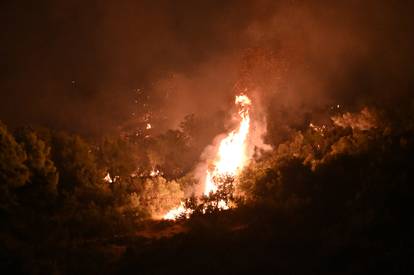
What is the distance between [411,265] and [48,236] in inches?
421

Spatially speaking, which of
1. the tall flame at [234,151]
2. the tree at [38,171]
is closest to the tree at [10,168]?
the tree at [38,171]

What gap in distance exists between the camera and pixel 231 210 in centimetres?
1759

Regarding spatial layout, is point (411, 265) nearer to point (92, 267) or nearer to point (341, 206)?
point (341, 206)

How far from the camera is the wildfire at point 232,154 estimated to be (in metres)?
A: 21.5

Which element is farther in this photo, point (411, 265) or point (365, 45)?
point (365, 45)

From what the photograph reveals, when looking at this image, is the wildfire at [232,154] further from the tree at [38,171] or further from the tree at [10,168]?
the tree at [10,168]

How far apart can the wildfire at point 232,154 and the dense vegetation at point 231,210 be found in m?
1.10

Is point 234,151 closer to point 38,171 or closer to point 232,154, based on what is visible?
point 232,154

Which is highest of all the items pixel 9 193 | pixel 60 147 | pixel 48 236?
pixel 60 147

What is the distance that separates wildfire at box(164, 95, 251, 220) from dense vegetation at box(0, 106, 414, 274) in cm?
110

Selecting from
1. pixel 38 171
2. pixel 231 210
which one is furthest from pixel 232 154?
pixel 38 171

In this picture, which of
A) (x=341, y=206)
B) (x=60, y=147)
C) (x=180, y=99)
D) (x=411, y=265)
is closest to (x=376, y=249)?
(x=411, y=265)

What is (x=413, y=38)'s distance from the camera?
18.9 meters

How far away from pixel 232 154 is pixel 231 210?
5665 mm
